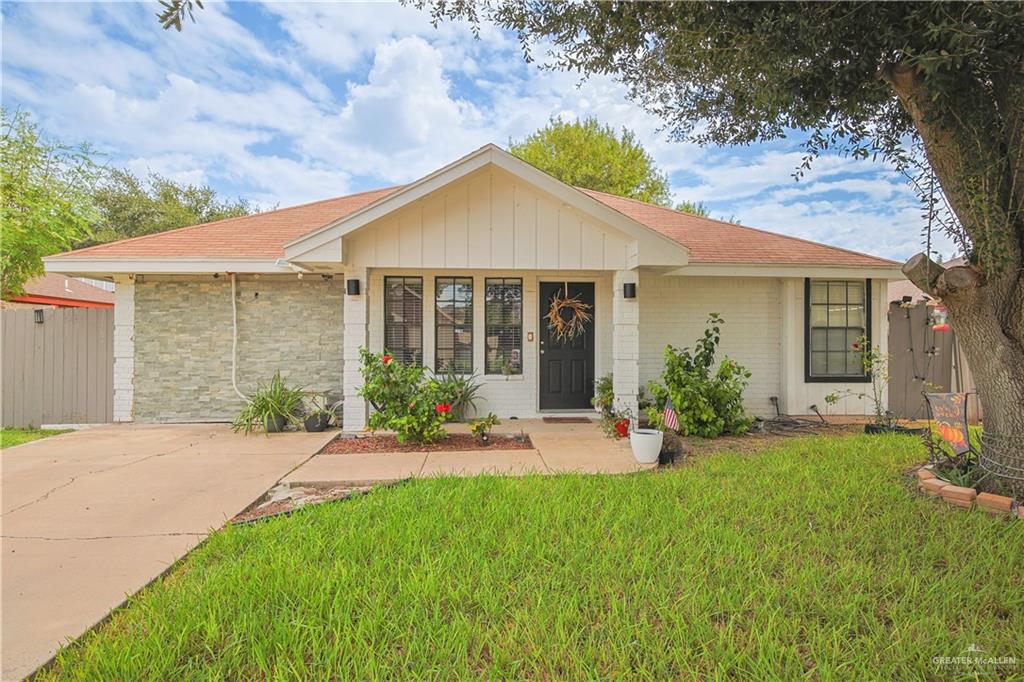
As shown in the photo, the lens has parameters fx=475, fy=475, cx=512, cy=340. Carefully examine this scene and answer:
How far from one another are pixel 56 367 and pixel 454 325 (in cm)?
629

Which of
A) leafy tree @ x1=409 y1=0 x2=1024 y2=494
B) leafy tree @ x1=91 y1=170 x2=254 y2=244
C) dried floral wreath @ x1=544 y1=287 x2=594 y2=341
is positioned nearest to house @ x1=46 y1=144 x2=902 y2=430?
dried floral wreath @ x1=544 y1=287 x2=594 y2=341

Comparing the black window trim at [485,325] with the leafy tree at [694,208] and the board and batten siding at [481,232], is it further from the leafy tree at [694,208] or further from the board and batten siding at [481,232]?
the leafy tree at [694,208]

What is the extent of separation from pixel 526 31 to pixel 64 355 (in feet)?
27.6

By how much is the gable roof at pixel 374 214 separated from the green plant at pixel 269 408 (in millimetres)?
1993

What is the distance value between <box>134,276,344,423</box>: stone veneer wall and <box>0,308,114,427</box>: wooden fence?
0.60m

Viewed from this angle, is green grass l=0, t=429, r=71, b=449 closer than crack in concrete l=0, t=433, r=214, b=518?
No

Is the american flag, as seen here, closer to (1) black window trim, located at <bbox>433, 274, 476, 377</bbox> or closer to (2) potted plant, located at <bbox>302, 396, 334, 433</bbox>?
(1) black window trim, located at <bbox>433, 274, 476, 377</bbox>

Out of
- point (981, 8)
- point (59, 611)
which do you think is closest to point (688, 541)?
point (59, 611)

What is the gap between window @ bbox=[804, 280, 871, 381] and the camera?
313 inches

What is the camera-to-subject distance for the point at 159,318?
294 inches

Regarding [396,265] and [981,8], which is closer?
[981,8]

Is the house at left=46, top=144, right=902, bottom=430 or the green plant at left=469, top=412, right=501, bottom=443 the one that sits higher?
the house at left=46, top=144, right=902, bottom=430

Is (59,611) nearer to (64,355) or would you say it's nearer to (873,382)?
(64,355)

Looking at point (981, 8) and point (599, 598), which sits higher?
point (981, 8)
